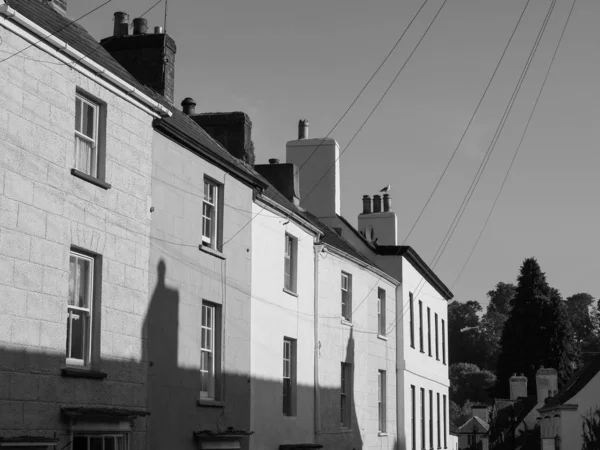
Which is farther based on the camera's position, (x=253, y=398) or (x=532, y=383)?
(x=532, y=383)

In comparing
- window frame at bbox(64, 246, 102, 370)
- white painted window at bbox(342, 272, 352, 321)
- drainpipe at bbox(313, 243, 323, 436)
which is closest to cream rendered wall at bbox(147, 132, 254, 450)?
window frame at bbox(64, 246, 102, 370)

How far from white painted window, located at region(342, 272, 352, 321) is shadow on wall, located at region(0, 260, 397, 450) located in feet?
22.3

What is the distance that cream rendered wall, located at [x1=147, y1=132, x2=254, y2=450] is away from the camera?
1891cm

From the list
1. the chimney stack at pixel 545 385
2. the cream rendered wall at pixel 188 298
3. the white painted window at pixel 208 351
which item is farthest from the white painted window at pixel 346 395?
the chimney stack at pixel 545 385

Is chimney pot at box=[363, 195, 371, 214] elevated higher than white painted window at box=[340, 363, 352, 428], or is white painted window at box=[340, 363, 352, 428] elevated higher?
chimney pot at box=[363, 195, 371, 214]

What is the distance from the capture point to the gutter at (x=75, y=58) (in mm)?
14836

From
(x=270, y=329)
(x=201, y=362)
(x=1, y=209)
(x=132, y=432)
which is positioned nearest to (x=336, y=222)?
(x=270, y=329)

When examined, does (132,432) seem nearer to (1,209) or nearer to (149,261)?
(149,261)

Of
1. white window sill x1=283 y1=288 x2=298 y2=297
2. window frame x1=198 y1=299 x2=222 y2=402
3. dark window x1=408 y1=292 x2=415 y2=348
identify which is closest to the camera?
window frame x1=198 y1=299 x2=222 y2=402

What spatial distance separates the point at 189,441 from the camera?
19891 mm

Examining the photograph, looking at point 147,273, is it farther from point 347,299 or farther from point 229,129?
point 347,299

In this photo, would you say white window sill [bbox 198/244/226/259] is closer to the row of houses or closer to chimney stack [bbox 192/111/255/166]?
the row of houses

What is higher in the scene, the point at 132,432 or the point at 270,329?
the point at 270,329

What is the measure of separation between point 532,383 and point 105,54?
6486cm
